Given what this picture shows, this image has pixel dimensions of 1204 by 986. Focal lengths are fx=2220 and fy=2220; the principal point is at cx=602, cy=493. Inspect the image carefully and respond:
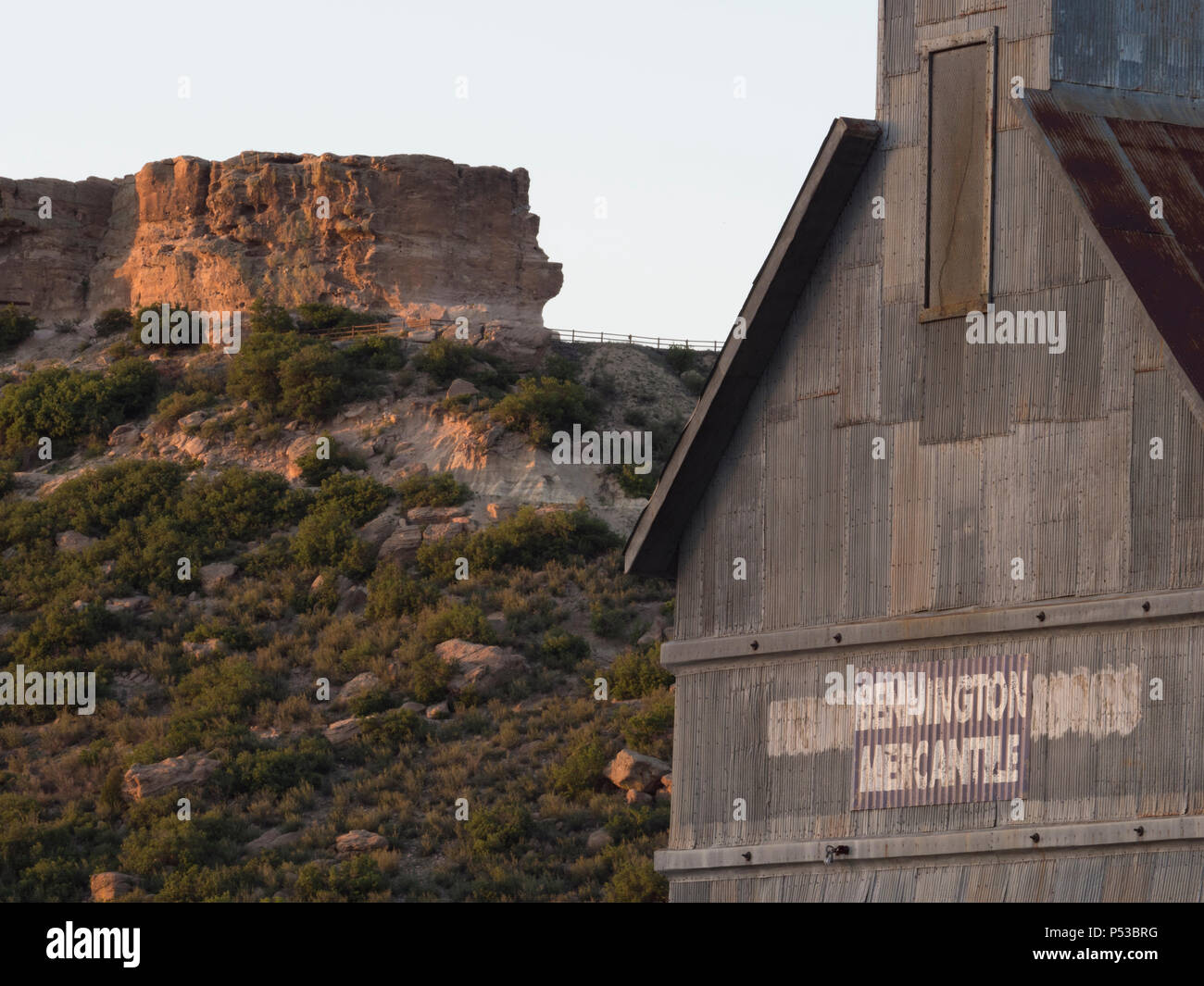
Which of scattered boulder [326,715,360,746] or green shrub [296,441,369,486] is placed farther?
green shrub [296,441,369,486]

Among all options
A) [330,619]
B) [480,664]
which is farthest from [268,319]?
[480,664]

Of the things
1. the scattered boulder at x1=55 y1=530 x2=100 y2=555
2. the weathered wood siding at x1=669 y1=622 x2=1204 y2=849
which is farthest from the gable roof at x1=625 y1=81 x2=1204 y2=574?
the scattered boulder at x1=55 y1=530 x2=100 y2=555

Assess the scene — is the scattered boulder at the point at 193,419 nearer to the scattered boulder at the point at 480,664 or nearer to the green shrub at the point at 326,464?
the green shrub at the point at 326,464

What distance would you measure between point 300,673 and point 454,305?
1063 inches

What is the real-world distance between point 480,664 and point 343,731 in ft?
12.5

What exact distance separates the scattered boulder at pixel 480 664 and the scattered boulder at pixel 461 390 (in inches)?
646

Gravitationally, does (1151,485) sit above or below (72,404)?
below

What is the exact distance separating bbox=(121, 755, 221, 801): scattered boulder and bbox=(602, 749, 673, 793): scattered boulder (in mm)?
7626

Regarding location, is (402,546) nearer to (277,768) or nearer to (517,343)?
(277,768)

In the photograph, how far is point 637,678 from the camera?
4441 cm

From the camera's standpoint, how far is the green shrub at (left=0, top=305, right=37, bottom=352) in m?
75.3

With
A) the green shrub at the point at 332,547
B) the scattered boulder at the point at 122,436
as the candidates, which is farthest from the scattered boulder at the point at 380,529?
the scattered boulder at the point at 122,436

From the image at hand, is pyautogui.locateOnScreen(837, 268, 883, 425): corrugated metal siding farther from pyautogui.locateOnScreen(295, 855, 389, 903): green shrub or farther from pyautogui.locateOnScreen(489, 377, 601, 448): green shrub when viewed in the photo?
pyautogui.locateOnScreen(489, 377, 601, 448): green shrub

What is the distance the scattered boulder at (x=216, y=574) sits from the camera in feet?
177
